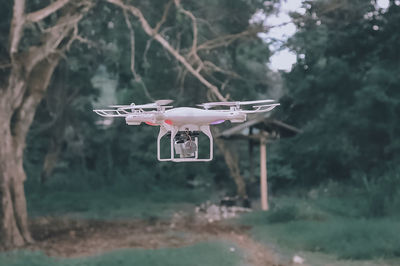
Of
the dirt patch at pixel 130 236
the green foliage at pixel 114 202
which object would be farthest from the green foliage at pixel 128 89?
the dirt patch at pixel 130 236

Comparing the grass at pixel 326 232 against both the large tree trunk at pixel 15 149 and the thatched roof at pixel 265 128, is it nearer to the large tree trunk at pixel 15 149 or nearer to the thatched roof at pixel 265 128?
the thatched roof at pixel 265 128

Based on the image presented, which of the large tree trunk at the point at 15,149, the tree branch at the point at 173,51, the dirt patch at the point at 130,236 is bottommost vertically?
the dirt patch at the point at 130,236

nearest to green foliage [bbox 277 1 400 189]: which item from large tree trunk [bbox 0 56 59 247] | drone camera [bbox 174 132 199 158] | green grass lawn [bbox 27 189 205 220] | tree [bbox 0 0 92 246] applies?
green grass lawn [bbox 27 189 205 220]

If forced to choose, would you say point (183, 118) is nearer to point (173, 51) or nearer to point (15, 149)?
point (173, 51)

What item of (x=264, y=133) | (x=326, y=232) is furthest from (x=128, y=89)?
(x=326, y=232)

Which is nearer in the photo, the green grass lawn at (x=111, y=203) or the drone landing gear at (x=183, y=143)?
the drone landing gear at (x=183, y=143)

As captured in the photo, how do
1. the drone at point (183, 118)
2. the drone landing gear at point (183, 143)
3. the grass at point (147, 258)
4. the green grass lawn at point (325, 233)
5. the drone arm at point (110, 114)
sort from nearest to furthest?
the drone at point (183, 118) < the drone arm at point (110, 114) < the drone landing gear at point (183, 143) < the grass at point (147, 258) < the green grass lawn at point (325, 233)
